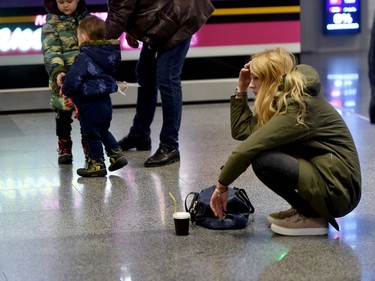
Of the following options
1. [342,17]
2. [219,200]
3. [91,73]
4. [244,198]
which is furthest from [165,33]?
[342,17]

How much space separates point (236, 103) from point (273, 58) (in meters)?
0.39

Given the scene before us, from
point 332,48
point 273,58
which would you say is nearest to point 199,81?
point 273,58

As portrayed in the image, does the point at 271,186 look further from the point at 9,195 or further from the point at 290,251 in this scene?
the point at 9,195

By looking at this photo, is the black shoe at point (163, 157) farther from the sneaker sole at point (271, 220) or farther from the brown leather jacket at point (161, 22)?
the sneaker sole at point (271, 220)

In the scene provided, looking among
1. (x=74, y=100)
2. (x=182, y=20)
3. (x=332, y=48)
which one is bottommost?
(x=332, y=48)

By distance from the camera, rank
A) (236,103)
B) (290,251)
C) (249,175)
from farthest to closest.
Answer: (249,175)
(236,103)
(290,251)

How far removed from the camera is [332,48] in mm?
15578

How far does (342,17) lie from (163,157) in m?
10.1

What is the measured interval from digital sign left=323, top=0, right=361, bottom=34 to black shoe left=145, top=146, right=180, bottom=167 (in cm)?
983

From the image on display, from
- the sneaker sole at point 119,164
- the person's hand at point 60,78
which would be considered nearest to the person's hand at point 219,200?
the sneaker sole at point 119,164

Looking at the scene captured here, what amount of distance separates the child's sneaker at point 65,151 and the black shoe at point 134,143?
0.52 meters

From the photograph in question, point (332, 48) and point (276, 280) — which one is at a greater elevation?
point (276, 280)

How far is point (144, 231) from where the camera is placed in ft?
14.4

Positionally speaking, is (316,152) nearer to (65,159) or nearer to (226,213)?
(226,213)
